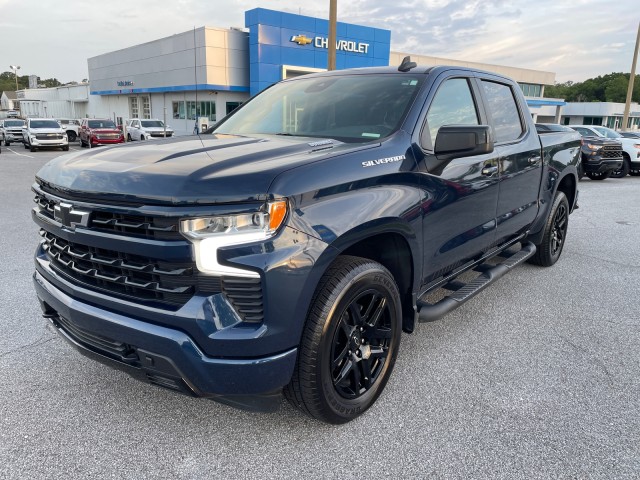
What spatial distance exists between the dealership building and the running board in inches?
1032

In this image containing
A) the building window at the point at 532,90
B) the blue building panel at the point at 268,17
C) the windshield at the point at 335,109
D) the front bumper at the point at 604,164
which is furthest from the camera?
the building window at the point at 532,90

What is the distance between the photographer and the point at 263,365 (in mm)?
2143

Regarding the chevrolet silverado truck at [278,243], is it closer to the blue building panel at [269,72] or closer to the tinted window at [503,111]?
the tinted window at [503,111]

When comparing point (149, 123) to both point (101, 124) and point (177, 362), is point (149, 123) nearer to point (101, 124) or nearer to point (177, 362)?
point (101, 124)

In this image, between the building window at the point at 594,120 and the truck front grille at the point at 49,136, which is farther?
the building window at the point at 594,120

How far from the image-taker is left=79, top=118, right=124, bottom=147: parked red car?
86.5 ft

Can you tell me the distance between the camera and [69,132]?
3312cm

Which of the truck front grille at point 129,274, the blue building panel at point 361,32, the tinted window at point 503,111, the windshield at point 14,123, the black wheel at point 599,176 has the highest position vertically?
the blue building panel at point 361,32

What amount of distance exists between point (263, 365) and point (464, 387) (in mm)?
1514

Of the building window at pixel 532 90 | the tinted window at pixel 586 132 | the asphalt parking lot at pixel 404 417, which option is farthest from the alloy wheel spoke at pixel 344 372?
the building window at pixel 532 90

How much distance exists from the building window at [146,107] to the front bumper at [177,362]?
4549cm

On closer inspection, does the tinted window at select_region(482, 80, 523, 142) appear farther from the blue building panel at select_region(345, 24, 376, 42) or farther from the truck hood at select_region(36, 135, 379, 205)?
the blue building panel at select_region(345, 24, 376, 42)

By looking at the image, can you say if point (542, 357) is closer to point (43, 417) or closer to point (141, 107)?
point (43, 417)

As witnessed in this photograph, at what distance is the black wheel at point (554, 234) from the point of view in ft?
17.4
